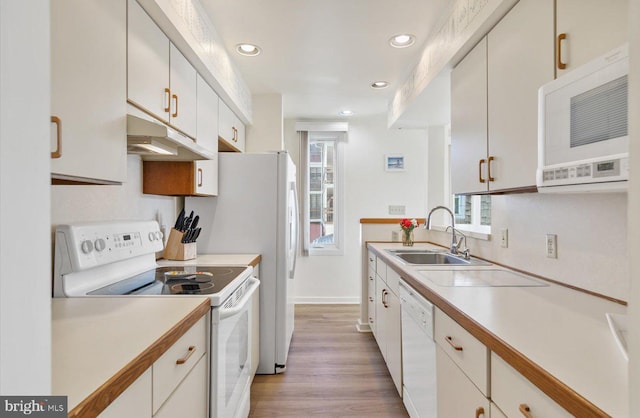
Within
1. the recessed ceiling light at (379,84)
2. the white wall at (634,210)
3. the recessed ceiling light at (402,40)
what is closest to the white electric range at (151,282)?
the white wall at (634,210)

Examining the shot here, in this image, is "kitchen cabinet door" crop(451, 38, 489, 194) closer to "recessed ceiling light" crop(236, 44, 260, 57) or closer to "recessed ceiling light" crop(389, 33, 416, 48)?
"recessed ceiling light" crop(389, 33, 416, 48)

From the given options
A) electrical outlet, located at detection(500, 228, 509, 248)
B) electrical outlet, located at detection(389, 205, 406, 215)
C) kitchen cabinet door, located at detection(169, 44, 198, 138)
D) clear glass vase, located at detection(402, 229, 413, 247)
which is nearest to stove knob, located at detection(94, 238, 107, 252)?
kitchen cabinet door, located at detection(169, 44, 198, 138)

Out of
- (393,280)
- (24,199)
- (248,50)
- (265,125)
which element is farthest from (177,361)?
(265,125)

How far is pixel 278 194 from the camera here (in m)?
2.56

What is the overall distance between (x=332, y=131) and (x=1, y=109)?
4089 mm

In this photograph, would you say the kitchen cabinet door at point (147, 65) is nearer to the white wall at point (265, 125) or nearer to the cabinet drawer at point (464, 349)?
the cabinet drawer at point (464, 349)

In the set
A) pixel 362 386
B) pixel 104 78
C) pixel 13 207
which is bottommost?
pixel 362 386

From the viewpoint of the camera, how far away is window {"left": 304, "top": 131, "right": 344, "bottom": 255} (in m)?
4.43

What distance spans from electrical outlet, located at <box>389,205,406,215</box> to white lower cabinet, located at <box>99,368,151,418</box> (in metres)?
3.79

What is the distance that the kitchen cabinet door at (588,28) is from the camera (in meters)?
0.97

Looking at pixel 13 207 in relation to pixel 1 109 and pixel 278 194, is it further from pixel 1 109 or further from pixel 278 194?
pixel 278 194

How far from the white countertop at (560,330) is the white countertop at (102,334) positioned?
0.92 metres

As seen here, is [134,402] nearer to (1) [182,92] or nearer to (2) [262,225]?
(1) [182,92]

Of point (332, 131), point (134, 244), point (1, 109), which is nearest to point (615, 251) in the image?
point (1, 109)
